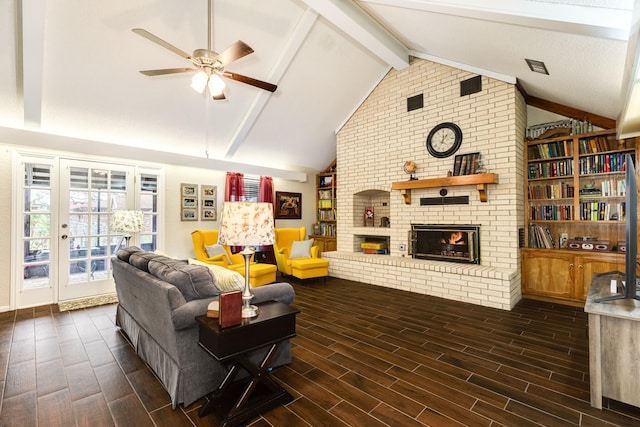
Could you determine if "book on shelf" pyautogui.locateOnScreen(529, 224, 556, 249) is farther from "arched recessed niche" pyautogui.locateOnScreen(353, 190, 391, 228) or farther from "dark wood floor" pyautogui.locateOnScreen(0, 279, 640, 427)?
"arched recessed niche" pyautogui.locateOnScreen(353, 190, 391, 228)

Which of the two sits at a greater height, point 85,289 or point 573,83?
point 573,83

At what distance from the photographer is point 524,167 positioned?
4.41 m

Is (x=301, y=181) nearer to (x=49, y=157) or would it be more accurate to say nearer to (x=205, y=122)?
(x=205, y=122)

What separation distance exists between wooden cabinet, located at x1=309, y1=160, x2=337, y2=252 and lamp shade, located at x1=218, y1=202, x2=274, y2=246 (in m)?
5.14

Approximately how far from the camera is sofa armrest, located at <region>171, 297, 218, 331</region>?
6.33ft

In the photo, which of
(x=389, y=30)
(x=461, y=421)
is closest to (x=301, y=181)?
(x=389, y=30)

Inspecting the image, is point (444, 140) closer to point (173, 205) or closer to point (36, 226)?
point (173, 205)

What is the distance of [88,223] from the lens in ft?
14.6

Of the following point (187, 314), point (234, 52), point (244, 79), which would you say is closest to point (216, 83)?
point (244, 79)

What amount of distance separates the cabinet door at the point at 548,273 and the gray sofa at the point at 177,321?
3618 millimetres

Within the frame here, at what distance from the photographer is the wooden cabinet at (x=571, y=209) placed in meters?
3.79

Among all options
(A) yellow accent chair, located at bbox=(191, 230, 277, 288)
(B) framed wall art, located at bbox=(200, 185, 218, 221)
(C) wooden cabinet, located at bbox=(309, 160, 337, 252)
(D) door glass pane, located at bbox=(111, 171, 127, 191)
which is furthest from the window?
(D) door glass pane, located at bbox=(111, 171, 127, 191)

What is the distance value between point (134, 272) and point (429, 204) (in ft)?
13.8

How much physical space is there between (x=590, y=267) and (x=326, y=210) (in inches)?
197
